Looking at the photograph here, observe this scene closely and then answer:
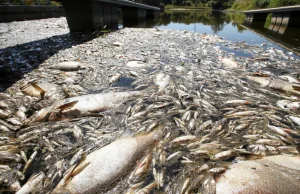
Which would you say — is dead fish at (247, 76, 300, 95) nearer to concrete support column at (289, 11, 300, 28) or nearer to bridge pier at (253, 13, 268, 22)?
concrete support column at (289, 11, 300, 28)

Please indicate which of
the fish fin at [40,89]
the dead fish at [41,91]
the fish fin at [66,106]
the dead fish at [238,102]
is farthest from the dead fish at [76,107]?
the dead fish at [238,102]

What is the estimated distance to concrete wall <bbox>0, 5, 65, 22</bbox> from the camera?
17.8m

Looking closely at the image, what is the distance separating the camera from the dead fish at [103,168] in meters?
2.03

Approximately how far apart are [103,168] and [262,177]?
1.92m

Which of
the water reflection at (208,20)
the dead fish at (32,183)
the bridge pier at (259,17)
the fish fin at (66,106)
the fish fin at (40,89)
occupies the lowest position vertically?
the dead fish at (32,183)

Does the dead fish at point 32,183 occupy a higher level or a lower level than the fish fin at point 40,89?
lower

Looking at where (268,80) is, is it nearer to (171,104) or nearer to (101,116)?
(171,104)

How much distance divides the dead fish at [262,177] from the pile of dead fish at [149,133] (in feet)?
0.04

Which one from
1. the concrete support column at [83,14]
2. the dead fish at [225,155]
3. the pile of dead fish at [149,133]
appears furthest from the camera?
the concrete support column at [83,14]

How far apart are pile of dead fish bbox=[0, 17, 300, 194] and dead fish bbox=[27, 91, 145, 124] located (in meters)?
0.02

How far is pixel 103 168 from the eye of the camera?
2.21 m

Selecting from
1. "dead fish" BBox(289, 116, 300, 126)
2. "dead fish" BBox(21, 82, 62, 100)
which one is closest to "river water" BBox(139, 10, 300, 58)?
"dead fish" BBox(289, 116, 300, 126)

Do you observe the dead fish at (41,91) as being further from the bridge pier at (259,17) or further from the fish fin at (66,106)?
the bridge pier at (259,17)

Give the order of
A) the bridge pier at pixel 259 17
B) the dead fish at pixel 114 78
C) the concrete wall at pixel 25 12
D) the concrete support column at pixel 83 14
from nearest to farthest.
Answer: the dead fish at pixel 114 78, the concrete support column at pixel 83 14, the concrete wall at pixel 25 12, the bridge pier at pixel 259 17
